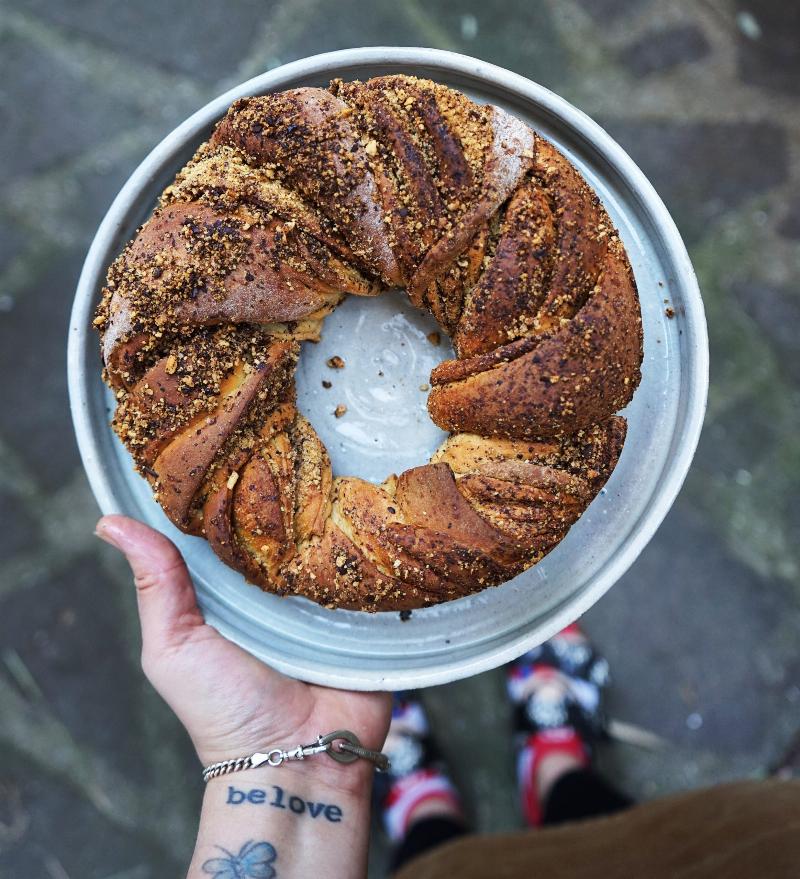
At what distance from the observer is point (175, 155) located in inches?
68.6

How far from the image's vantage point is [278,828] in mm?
1673

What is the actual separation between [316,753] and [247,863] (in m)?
0.27

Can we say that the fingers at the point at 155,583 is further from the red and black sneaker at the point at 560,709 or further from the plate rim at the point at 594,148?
the red and black sneaker at the point at 560,709

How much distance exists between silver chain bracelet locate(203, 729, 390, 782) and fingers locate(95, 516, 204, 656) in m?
0.30

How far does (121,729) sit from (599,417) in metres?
1.85

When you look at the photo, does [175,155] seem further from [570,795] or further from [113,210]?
[570,795]

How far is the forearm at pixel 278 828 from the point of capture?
1.66m

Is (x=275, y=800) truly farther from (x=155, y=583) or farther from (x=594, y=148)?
(x=594, y=148)

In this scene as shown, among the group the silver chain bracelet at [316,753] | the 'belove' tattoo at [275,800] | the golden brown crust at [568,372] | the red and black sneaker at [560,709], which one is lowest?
the red and black sneaker at [560,709]

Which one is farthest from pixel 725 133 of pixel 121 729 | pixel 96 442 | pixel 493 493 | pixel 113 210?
pixel 121 729

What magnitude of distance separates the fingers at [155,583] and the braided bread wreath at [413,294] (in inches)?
6.2

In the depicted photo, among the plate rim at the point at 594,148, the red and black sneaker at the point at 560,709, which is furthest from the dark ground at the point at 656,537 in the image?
the plate rim at the point at 594,148

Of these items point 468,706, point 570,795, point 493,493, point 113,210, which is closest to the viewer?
point 493,493

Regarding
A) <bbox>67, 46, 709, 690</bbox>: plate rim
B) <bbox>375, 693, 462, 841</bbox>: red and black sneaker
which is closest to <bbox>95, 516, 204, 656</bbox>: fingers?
<bbox>67, 46, 709, 690</bbox>: plate rim
